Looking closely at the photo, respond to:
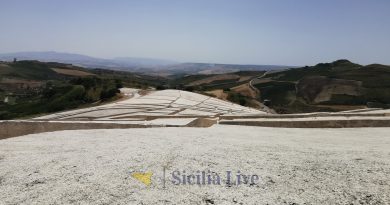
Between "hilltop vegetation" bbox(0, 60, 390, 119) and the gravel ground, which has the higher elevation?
the gravel ground

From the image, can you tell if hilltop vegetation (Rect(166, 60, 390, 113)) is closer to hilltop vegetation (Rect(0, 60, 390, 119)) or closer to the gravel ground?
hilltop vegetation (Rect(0, 60, 390, 119))

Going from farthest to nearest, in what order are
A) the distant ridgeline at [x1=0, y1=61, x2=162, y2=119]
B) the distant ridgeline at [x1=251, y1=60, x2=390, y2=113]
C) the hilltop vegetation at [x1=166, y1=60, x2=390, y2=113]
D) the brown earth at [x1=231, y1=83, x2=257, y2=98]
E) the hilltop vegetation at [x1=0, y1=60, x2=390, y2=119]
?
the brown earth at [x1=231, y1=83, x2=257, y2=98] < the distant ridgeline at [x1=251, y1=60, x2=390, y2=113] < the hilltop vegetation at [x1=166, y1=60, x2=390, y2=113] < the hilltop vegetation at [x1=0, y1=60, x2=390, y2=119] < the distant ridgeline at [x1=0, y1=61, x2=162, y2=119]

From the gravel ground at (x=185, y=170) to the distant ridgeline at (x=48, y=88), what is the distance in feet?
132

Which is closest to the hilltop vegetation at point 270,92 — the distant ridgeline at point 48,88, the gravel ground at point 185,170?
the distant ridgeline at point 48,88

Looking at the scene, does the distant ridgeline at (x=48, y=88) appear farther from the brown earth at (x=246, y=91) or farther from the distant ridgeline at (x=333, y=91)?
the distant ridgeline at (x=333, y=91)

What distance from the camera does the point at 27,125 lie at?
15.2 m

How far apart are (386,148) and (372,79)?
9912 cm

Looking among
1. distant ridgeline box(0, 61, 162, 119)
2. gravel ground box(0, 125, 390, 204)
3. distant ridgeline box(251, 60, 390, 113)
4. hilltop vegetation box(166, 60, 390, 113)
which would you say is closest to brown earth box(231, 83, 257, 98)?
hilltop vegetation box(166, 60, 390, 113)

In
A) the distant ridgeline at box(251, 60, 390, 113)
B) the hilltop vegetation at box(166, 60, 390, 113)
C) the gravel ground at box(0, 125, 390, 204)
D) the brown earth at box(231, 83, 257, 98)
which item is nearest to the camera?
the gravel ground at box(0, 125, 390, 204)

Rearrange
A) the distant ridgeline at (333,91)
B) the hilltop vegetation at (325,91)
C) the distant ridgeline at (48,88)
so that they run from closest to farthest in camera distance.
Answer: the distant ridgeline at (48,88) < the hilltop vegetation at (325,91) < the distant ridgeline at (333,91)

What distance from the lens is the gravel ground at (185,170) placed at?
18.5 ft

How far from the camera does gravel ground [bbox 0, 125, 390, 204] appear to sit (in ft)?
18.5

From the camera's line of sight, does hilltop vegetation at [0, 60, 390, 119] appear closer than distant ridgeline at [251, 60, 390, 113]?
Yes

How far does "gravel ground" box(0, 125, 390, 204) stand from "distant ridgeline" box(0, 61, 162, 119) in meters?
40.2
